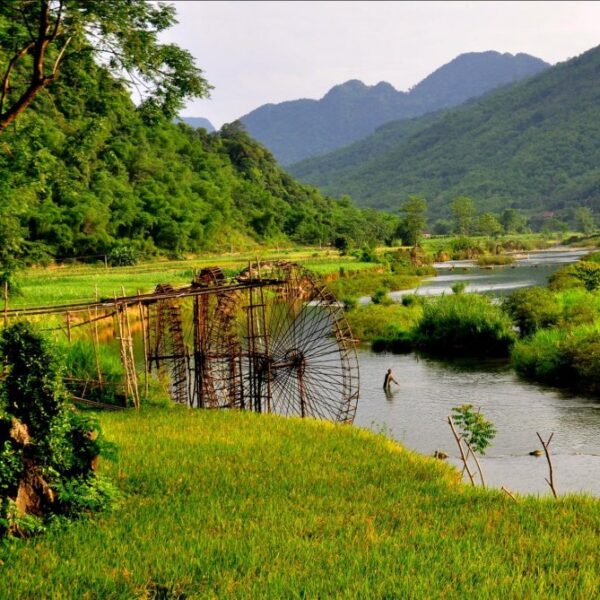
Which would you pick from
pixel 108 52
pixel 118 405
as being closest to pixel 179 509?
pixel 108 52

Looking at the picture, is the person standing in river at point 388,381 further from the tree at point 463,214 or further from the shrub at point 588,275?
the tree at point 463,214

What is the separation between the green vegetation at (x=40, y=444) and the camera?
8773 millimetres

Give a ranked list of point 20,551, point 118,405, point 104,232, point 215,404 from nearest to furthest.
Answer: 1. point 20,551
2. point 118,405
3. point 215,404
4. point 104,232

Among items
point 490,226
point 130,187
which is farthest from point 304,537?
point 490,226

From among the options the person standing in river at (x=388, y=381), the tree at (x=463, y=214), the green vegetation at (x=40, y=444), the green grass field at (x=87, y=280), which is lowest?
the person standing in river at (x=388, y=381)

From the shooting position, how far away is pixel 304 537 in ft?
27.7

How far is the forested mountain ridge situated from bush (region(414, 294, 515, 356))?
59.7 ft

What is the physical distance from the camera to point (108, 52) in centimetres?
1227

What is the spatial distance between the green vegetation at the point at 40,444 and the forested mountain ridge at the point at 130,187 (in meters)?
5.56

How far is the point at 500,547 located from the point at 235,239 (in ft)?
308

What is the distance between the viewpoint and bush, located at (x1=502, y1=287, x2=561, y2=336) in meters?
33.4

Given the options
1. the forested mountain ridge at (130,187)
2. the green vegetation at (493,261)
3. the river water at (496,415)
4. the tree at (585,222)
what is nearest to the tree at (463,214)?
the forested mountain ridge at (130,187)

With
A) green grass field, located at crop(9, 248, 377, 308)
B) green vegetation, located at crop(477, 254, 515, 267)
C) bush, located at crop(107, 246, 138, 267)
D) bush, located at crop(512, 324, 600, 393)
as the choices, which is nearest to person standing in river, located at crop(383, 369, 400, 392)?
bush, located at crop(512, 324, 600, 393)

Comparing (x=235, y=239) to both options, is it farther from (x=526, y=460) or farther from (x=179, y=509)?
(x=179, y=509)
